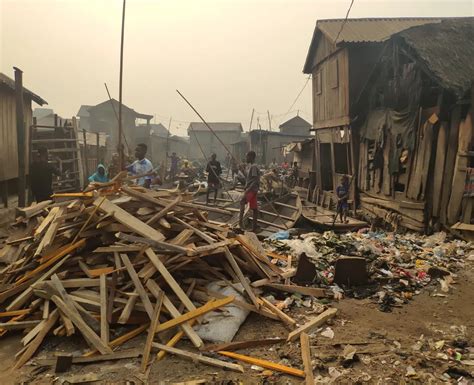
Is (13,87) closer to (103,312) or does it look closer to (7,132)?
(7,132)

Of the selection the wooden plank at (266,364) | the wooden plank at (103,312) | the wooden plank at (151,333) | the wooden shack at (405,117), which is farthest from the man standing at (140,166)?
the wooden shack at (405,117)

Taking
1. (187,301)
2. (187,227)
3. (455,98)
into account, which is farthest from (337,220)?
(187,301)

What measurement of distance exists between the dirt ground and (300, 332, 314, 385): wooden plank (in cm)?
6

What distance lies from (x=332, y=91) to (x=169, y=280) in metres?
12.5

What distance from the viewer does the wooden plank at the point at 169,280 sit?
4.01 m

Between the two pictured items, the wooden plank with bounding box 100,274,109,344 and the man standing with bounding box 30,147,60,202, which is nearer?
the wooden plank with bounding box 100,274,109,344

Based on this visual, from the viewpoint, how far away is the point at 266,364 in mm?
3371

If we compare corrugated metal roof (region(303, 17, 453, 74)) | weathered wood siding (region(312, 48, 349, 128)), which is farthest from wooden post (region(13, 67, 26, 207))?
corrugated metal roof (region(303, 17, 453, 74))

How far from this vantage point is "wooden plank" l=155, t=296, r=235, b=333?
376 centimetres

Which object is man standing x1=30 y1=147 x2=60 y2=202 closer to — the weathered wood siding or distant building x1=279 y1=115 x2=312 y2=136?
the weathered wood siding

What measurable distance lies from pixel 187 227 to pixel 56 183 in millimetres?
8177

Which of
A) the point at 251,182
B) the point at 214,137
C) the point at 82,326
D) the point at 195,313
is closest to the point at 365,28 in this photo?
the point at 251,182

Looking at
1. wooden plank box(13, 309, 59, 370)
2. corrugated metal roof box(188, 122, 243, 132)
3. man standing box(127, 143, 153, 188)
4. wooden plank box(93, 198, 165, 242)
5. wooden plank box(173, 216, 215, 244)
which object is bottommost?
wooden plank box(13, 309, 59, 370)

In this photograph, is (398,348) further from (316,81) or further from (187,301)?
(316,81)
